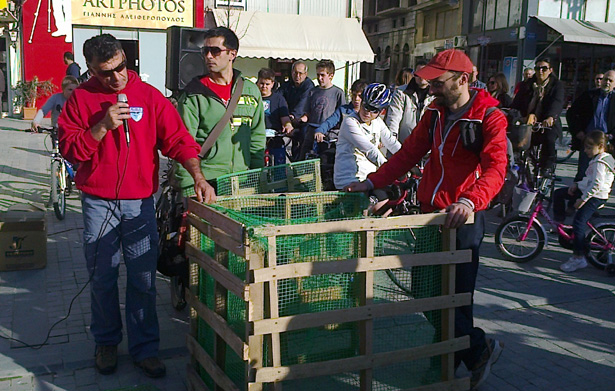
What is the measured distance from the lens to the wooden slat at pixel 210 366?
336cm

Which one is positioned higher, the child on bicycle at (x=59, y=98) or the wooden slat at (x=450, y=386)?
the child on bicycle at (x=59, y=98)

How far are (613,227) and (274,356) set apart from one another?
15.7 feet

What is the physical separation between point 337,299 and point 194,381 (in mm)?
1048

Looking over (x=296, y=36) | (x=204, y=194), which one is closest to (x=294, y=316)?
(x=204, y=194)

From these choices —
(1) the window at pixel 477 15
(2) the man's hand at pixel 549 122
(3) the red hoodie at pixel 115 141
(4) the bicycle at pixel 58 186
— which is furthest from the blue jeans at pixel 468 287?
(1) the window at pixel 477 15

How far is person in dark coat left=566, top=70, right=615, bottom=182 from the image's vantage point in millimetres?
8992

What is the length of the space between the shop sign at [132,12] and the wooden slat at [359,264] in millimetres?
22173

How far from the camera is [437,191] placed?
12.7 ft

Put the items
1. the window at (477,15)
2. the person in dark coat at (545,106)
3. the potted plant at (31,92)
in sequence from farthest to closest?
the window at (477,15)
the potted plant at (31,92)
the person in dark coat at (545,106)

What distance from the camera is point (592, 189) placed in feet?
21.1

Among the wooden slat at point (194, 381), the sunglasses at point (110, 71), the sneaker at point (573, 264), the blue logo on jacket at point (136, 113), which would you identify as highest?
the sunglasses at point (110, 71)

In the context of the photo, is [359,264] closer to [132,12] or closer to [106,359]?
[106,359]

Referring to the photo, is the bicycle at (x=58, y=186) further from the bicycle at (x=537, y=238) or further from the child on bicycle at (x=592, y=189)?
the child on bicycle at (x=592, y=189)

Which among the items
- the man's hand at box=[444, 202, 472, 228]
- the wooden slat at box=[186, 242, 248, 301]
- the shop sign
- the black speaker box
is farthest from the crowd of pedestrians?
the shop sign
